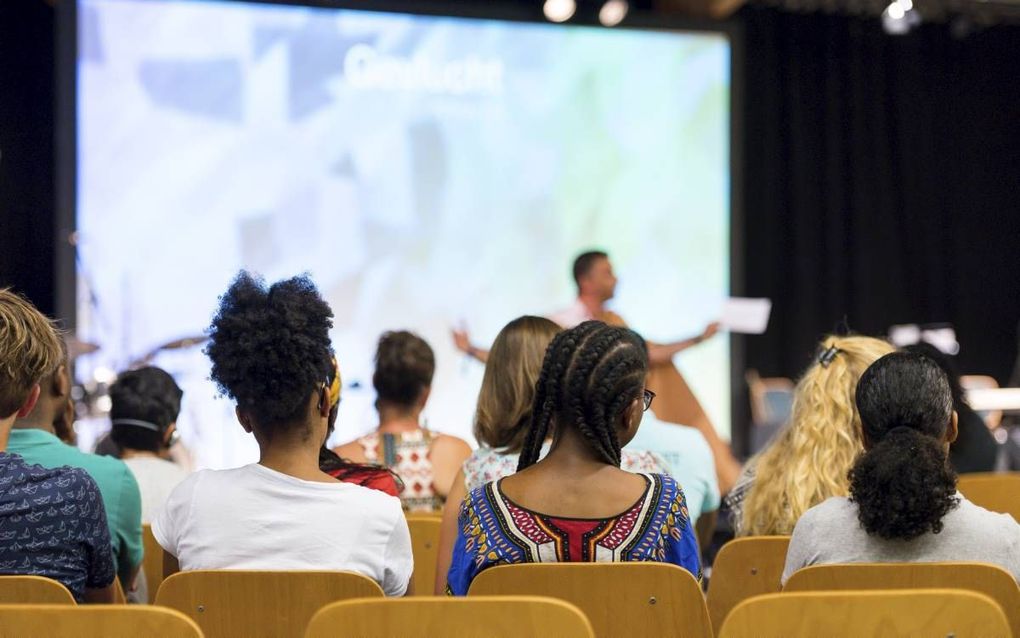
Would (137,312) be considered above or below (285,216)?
below

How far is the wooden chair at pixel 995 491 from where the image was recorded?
3.04m

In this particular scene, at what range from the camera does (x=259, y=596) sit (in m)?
1.76

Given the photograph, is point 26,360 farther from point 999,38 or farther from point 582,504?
point 999,38

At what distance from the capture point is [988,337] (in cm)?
936

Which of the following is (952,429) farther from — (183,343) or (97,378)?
(97,378)

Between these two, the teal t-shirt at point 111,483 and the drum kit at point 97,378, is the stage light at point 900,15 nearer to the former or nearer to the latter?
the drum kit at point 97,378

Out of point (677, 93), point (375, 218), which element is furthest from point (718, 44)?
point (375, 218)

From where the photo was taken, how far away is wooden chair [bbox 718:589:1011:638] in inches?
59.6

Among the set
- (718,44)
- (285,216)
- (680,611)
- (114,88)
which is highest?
(718,44)

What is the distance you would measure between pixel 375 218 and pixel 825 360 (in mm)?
4181

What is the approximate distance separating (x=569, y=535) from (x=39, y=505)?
35.7 inches

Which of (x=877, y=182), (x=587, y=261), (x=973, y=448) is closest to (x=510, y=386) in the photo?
(x=973, y=448)

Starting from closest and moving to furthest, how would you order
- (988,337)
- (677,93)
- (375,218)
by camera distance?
1. (375,218)
2. (677,93)
3. (988,337)

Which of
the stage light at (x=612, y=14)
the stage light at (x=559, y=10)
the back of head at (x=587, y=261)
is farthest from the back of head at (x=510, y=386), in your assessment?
the stage light at (x=612, y=14)
